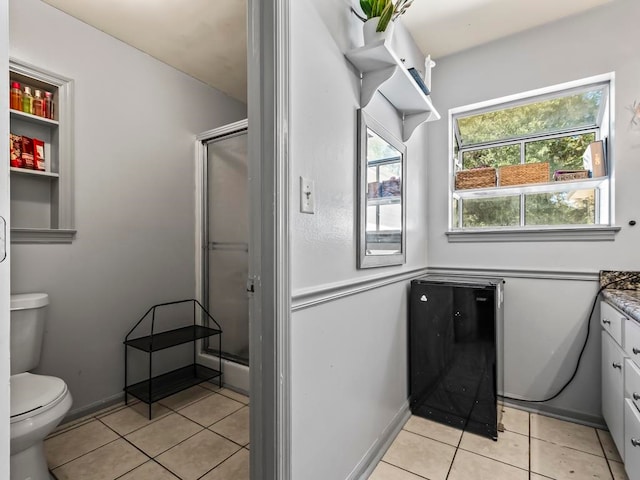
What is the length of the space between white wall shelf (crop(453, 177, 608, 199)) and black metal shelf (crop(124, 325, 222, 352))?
2135 mm

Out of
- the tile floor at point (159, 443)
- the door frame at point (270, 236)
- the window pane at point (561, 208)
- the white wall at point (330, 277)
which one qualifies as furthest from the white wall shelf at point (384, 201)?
the tile floor at point (159, 443)

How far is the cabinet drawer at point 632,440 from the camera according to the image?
122cm

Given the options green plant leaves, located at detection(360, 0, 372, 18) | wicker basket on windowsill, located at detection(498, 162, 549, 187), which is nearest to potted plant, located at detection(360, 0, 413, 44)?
green plant leaves, located at detection(360, 0, 372, 18)

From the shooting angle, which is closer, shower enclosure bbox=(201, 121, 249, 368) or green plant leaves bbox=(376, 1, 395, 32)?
green plant leaves bbox=(376, 1, 395, 32)

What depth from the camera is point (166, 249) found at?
99.6 inches

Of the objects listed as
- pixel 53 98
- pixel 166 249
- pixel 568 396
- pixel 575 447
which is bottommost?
pixel 575 447

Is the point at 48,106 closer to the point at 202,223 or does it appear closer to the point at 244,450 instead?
→ the point at 202,223

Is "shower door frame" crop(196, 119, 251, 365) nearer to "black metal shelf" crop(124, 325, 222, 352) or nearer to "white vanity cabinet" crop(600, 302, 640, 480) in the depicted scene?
"black metal shelf" crop(124, 325, 222, 352)

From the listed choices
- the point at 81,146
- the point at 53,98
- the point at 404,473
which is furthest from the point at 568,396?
the point at 53,98

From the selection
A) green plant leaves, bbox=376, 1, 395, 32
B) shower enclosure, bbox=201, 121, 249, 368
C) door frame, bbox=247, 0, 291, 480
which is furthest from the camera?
shower enclosure, bbox=201, 121, 249, 368

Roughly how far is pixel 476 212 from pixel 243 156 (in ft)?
6.00

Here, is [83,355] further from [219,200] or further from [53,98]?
[53,98]

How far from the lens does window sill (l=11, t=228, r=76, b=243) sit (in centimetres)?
178

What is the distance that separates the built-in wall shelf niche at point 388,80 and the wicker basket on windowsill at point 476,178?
1.93 ft
